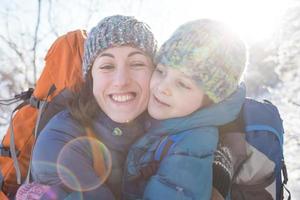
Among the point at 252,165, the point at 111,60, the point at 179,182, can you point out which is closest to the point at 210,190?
the point at 179,182

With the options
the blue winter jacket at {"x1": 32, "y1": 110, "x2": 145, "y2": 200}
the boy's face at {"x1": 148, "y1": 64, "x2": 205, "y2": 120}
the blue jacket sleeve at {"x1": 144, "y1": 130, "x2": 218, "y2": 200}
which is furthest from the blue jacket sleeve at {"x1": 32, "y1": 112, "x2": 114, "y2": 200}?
the boy's face at {"x1": 148, "y1": 64, "x2": 205, "y2": 120}

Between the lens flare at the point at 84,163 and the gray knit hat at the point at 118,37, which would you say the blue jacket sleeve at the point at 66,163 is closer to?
the lens flare at the point at 84,163

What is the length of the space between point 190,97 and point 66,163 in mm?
720

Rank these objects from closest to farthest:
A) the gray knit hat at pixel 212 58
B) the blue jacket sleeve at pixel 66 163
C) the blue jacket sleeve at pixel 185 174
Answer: the blue jacket sleeve at pixel 185 174, the blue jacket sleeve at pixel 66 163, the gray knit hat at pixel 212 58

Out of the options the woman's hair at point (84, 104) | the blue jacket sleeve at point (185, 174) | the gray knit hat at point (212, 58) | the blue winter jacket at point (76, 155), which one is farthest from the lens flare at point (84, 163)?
the gray knit hat at point (212, 58)

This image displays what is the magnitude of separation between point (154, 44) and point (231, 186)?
0.96m

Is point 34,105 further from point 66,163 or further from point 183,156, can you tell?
point 183,156

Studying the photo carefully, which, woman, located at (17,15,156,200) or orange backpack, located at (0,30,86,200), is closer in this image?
woman, located at (17,15,156,200)

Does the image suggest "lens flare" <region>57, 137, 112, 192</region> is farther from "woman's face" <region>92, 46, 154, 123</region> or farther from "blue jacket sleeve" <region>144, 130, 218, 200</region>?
"blue jacket sleeve" <region>144, 130, 218, 200</region>

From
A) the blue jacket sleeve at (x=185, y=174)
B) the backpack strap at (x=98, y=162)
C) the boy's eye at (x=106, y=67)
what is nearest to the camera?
the blue jacket sleeve at (x=185, y=174)

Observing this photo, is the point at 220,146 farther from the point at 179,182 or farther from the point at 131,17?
the point at 131,17

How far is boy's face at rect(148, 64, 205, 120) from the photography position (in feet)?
7.22

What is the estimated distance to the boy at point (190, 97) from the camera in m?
2.06

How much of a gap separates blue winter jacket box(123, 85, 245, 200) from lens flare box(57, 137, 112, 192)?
6.5 inches
